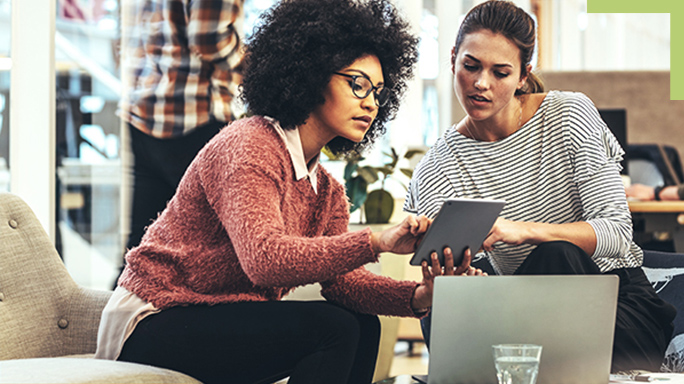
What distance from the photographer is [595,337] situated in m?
1.10

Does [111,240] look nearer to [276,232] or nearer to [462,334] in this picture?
[276,232]

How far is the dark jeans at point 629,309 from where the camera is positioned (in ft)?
4.35

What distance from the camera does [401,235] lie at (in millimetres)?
1166

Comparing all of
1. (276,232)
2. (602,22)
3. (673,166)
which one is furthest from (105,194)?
(602,22)

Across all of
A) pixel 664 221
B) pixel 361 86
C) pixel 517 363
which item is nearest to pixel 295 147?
pixel 361 86

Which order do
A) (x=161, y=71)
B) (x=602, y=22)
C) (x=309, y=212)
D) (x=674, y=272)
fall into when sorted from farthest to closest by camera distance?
(x=602, y=22), (x=161, y=71), (x=674, y=272), (x=309, y=212)

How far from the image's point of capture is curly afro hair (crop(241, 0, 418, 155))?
1321 millimetres

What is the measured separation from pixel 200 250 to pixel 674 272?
113 cm

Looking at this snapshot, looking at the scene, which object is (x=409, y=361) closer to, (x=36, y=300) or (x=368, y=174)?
(x=368, y=174)

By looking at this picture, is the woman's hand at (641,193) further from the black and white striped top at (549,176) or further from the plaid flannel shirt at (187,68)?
the plaid flannel shirt at (187,68)

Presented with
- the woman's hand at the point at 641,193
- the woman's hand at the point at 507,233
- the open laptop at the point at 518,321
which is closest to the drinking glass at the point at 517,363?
the open laptop at the point at 518,321

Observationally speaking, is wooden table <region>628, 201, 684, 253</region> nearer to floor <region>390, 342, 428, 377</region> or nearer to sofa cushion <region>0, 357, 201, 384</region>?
floor <region>390, 342, 428, 377</region>

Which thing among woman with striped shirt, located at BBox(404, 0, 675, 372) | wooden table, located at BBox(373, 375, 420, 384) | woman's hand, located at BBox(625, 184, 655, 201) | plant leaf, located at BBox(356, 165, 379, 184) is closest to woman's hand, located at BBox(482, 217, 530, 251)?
woman with striped shirt, located at BBox(404, 0, 675, 372)

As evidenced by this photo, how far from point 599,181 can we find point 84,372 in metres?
1.06
